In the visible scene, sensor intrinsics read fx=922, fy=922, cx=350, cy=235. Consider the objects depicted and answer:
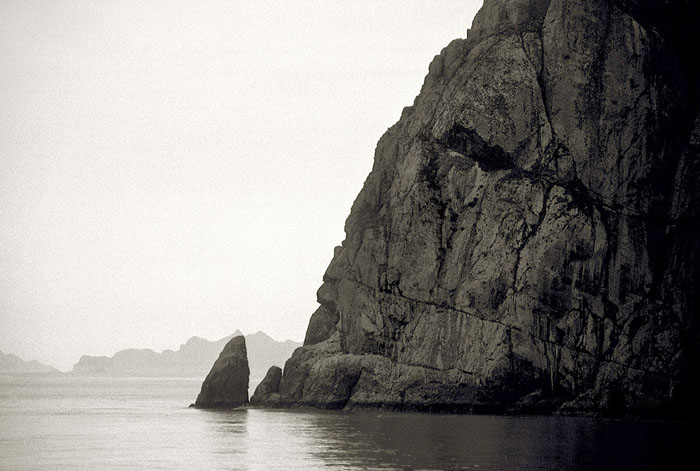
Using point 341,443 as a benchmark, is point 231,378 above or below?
above

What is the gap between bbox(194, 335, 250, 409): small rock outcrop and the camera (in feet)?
308

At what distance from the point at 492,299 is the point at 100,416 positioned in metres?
40.1

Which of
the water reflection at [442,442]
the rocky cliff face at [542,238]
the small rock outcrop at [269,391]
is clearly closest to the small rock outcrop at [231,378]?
the small rock outcrop at [269,391]

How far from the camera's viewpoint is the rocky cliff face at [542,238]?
3083 inches

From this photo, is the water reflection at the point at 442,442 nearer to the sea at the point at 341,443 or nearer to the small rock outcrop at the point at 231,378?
the sea at the point at 341,443

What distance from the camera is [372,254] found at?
303 ft

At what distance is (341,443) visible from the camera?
5588cm

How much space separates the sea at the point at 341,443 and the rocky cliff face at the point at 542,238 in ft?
17.5

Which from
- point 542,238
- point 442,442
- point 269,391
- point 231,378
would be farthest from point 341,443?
point 231,378

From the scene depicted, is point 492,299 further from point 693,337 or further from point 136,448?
point 136,448

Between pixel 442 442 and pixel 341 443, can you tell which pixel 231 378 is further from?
pixel 442 442

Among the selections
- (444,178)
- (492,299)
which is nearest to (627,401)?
(492,299)

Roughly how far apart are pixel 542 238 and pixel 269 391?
33.0 m

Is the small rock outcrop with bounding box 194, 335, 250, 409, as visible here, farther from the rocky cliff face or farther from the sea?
the sea
